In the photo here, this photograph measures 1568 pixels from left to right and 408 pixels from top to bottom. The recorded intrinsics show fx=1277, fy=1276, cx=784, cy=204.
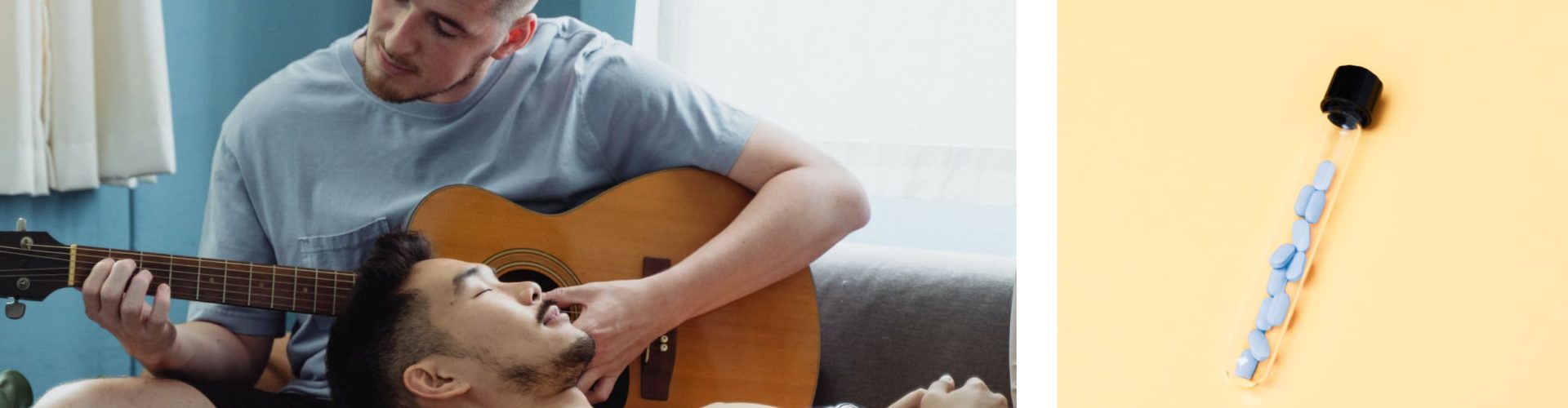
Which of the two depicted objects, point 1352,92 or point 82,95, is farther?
point 82,95

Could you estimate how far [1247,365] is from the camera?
1.29m

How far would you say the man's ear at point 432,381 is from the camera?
121 cm

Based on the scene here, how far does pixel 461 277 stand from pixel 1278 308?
0.80 meters

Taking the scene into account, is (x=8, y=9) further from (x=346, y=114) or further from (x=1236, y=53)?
(x=1236, y=53)

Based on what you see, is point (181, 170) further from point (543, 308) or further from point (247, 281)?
point (543, 308)

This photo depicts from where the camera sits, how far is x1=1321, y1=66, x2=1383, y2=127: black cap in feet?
3.95

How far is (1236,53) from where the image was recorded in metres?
1.31

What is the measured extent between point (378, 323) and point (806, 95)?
18.4 inches

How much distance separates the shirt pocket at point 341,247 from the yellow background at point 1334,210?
71 cm

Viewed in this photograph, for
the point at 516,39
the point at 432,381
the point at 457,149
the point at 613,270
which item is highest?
the point at 516,39

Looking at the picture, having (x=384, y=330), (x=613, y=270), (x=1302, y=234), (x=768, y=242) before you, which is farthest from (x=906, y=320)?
(x=384, y=330)

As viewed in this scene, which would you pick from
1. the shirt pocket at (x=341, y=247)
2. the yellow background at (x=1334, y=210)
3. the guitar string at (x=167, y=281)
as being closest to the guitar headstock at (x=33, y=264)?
the guitar string at (x=167, y=281)

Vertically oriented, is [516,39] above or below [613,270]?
above

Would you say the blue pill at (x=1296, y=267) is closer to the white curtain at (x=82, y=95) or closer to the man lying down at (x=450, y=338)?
the man lying down at (x=450, y=338)
